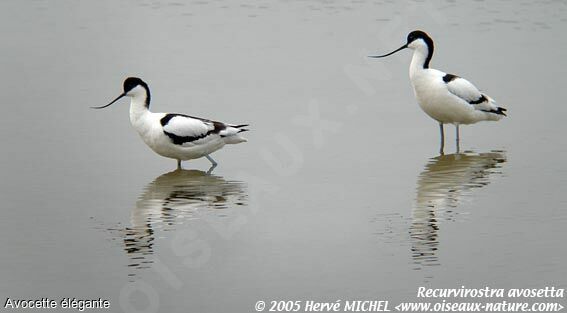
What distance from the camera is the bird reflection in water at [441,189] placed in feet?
28.3

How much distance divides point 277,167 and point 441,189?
186cm

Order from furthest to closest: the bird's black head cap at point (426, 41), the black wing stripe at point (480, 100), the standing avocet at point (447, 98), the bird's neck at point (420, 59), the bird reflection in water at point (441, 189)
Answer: the bird's black head cap at point (426, 41) → the bird's neck at point (420, 59) → the black wing stripe at point (480, 100) → the standing avocet at point (447, 98) → the bird reflection in water at point (441, 189)

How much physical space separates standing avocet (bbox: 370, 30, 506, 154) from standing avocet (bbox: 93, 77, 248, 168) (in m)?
2.37

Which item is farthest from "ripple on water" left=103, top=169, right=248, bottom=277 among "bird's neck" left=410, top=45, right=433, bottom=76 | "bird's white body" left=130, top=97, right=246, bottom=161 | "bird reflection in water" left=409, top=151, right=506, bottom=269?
"bird's neck" left=410, top=45, right=433, bottom=76

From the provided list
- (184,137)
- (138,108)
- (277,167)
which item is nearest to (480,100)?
(277,167)

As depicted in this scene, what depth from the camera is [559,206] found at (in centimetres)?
981

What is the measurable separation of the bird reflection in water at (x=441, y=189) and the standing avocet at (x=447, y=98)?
0.74 meters

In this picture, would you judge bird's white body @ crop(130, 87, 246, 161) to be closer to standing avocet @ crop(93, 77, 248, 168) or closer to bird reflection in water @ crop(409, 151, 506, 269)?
standing avocet @ crop(93, 77, 248, 168)

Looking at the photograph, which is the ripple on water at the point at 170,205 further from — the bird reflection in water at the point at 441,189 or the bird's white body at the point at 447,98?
the bird's white body at the point at 447,98

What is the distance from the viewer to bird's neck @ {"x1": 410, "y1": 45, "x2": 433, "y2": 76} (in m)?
13.1

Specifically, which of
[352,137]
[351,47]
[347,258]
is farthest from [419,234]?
[351,47]

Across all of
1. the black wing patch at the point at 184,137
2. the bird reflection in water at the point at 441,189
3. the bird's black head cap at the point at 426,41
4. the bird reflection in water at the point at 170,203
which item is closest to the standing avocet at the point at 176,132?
the black wing patch at the point at 184,137

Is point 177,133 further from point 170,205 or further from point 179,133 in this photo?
point 170,205

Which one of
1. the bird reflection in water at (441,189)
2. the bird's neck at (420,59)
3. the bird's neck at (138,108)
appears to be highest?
the bird's neck at (420,59)
